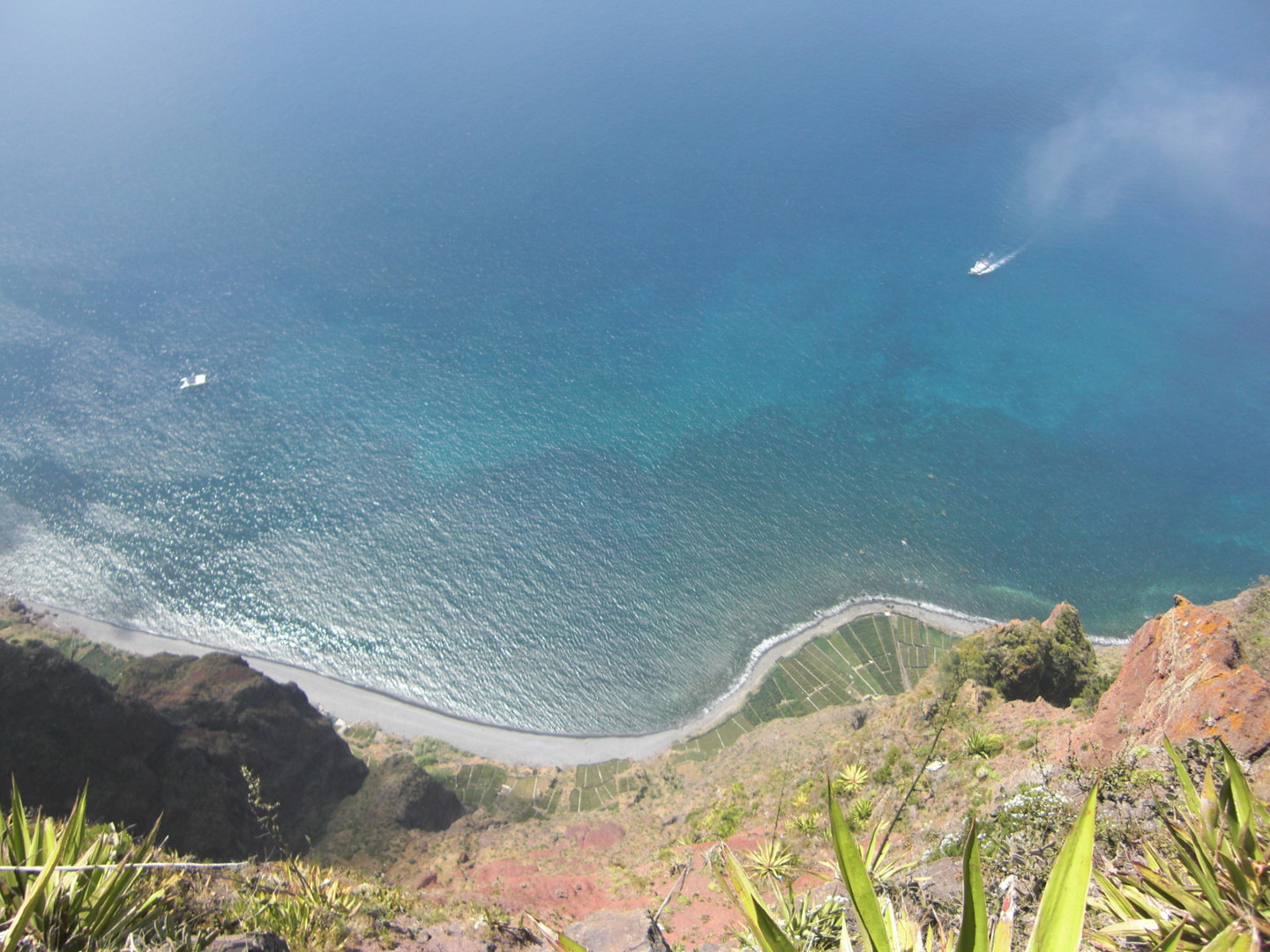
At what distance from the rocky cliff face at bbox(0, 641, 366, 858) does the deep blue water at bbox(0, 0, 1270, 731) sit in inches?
489

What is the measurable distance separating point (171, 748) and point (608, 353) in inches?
1980

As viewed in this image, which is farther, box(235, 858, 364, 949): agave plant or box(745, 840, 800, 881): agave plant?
box(745, 840, 800, 881): agave plant

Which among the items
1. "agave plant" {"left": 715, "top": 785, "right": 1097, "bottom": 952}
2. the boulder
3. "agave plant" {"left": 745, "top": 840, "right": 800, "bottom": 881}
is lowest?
the boulder

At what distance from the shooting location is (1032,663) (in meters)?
33.3

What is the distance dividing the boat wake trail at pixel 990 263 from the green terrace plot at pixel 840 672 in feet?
157

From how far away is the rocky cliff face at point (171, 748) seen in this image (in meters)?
29.0

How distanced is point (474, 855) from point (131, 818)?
554 inches

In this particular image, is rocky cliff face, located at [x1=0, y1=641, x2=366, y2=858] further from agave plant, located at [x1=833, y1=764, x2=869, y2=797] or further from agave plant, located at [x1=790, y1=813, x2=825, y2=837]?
agave plant, located at [x1=833, y1=764, x2=869, y2=797]

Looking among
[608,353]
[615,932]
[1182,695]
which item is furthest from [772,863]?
[608,353]

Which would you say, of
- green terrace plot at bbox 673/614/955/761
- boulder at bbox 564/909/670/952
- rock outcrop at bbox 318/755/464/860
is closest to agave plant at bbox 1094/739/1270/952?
boulder at bbox 564/909/670/952

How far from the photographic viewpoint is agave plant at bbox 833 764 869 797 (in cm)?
2867

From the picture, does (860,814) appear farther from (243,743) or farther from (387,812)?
(243,743)

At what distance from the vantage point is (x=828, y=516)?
60.5 metres

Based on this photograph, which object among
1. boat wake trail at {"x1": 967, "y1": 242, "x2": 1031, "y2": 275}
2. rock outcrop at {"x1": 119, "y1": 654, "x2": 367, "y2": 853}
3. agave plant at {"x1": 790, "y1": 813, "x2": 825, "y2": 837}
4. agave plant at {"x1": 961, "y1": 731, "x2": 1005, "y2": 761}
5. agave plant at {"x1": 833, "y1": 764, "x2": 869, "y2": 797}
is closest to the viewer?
agave plant at {"x1": 790, "y1": 813, "x2": 825, "y2": 837}
